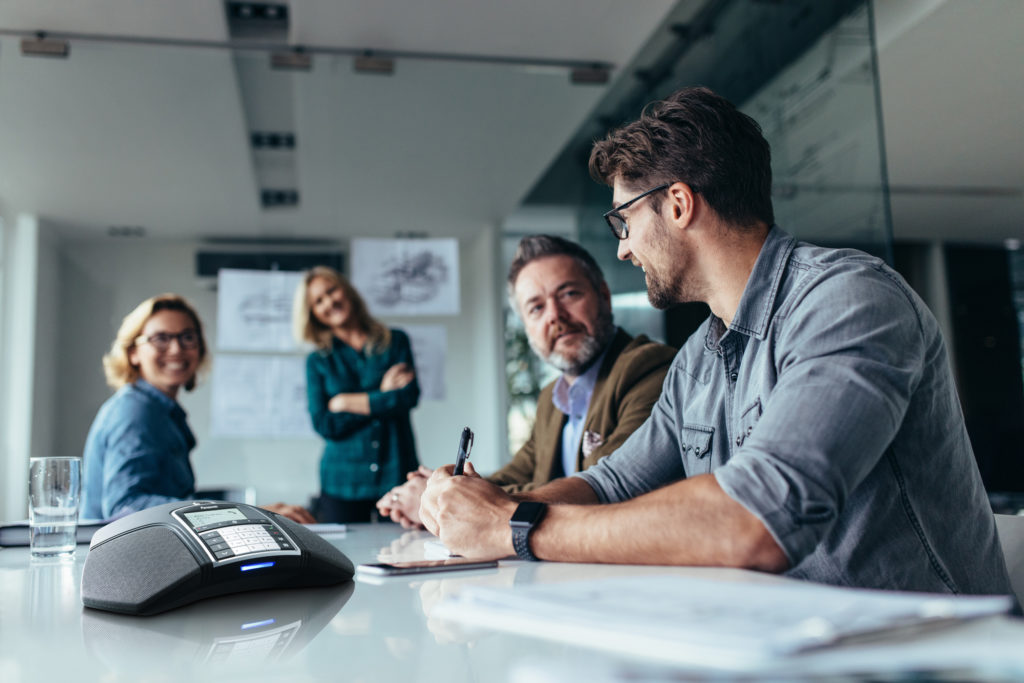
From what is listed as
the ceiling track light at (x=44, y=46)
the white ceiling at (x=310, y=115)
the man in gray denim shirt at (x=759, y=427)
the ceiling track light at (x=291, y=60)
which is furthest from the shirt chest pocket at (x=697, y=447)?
the ceiling track light at (x=44, y=46)

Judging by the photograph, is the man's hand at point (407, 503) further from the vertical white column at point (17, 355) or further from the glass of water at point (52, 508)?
the vertical white column at point (17, 355)

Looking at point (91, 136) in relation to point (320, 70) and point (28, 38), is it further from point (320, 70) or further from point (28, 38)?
point (320, 70)

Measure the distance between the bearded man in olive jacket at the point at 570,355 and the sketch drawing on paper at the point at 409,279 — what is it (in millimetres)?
1764

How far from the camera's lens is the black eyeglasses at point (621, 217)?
4.47 ft

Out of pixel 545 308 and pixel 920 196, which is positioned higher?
pixel 920 196

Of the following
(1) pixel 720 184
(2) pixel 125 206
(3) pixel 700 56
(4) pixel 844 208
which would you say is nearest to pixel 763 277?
(1) pixel 720 184

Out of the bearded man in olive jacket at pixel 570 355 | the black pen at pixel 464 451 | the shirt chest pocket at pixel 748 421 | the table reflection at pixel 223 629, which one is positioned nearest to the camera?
the table reflection at pixel 223 629

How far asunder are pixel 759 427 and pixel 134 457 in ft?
5.65

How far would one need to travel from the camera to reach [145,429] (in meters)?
2.17

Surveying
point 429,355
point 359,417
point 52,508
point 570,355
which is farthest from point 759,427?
point 429,355

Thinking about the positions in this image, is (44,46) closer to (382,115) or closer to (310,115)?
(310,115)

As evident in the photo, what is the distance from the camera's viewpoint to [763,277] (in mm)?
1197

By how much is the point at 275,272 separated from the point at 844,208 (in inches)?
110

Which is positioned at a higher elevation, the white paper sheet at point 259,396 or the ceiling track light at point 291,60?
the ceiling track light at point 291,60
